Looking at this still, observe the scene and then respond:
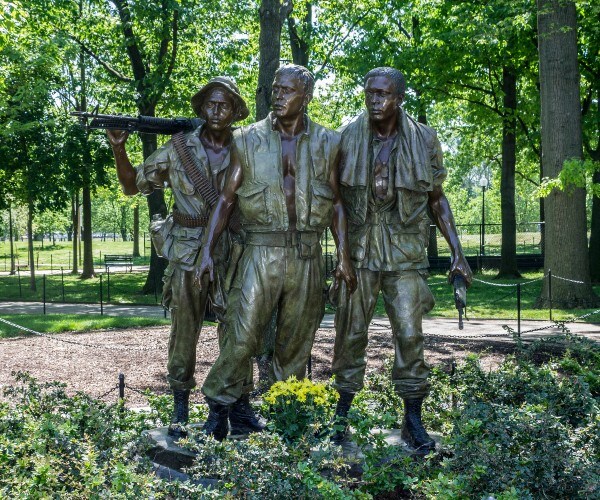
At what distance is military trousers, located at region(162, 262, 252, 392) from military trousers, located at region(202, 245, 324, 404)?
0.72 ft

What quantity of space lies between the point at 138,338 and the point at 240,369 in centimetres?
735

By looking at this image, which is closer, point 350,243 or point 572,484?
point 572,484

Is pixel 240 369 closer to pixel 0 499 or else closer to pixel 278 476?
pixel 278 476

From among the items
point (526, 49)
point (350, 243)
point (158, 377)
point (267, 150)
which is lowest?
point (158, 377)

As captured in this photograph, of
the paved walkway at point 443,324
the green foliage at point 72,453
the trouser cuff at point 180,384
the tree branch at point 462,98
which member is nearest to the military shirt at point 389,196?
the trouser cuff at point 180,384

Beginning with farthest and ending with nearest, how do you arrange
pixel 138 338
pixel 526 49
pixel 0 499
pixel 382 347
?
pixel 526 49 < pixel 138 338 < pixel 382 347 < pixel 0 499

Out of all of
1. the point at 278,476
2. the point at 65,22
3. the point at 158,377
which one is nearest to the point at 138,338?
the point at 158,377

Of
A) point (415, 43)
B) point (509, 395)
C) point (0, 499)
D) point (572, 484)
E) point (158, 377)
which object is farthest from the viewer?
point (415, 43)

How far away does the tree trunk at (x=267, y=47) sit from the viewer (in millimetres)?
8641

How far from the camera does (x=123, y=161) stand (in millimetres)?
5445

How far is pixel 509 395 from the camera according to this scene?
562 centimetres

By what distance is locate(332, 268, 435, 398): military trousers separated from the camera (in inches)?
200

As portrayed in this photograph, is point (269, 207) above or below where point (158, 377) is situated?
above

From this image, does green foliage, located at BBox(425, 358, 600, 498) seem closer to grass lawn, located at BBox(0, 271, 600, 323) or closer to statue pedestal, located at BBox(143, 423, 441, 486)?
statue pedestal, located at BBox(143, 423, 441, 486)
